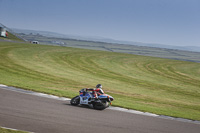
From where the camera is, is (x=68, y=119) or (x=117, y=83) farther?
(x=117, y=83)

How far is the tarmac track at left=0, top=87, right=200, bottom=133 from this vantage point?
1013 cm

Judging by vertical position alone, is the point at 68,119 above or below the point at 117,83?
above

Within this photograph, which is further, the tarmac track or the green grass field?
the green grass field

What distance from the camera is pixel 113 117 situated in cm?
1295

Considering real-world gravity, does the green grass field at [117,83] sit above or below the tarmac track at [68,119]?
below

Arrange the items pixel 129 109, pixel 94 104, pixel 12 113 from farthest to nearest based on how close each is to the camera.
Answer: pixel 129 109, pixel 94 104, pixel 12 113

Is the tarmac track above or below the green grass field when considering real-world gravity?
above

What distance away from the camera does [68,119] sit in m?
11.4

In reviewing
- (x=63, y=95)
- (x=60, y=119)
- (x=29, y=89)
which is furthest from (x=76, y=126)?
(x=29, y=89)

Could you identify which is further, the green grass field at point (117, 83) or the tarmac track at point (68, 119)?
the green grass field at point (117, 83)

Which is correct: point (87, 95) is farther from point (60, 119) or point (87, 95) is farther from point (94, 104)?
point (60, 119)

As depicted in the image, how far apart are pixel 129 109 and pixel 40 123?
267 inches

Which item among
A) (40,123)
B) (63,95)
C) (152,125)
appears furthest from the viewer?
(63,95)

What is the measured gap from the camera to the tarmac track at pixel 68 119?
33.2ft
